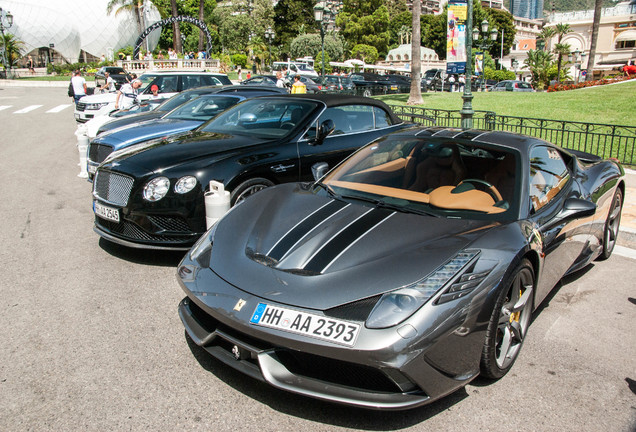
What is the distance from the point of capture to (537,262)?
3.54m

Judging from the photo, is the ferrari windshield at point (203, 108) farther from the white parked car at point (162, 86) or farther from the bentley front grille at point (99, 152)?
the white parked car at point (162, 86)

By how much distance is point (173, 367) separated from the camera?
3.35 metres

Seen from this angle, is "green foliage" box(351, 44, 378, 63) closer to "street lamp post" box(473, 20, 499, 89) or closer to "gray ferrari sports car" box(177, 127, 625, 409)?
"street lamp post" box(473, 20, 499, 89)

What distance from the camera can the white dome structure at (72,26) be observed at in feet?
299

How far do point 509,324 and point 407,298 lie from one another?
925 millimetres

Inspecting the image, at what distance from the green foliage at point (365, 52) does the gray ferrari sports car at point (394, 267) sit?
64.6 m

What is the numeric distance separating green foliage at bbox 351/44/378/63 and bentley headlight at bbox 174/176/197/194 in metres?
64.0

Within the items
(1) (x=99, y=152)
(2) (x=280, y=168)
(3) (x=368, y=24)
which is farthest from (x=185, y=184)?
(3) (x=368, y=24)

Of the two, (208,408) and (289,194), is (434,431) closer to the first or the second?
(208,408)

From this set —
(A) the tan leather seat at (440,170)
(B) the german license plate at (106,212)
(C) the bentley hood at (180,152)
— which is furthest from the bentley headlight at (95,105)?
(A) the tan leather seat at (440,170)

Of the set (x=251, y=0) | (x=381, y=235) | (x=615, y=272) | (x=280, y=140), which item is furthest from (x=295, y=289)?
(x=251, y=0)

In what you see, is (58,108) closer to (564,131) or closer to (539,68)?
(564,131)

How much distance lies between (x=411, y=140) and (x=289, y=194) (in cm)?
114

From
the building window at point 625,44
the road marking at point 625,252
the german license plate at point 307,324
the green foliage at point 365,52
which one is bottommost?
the road marking at point 625,252
